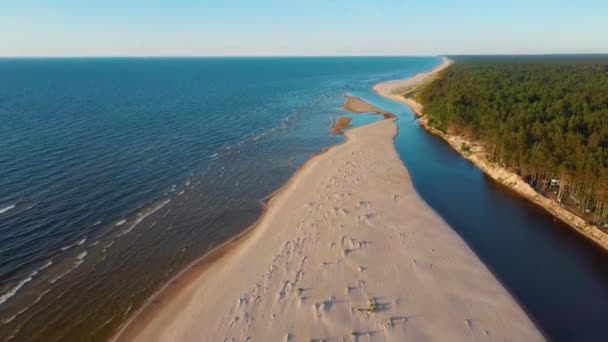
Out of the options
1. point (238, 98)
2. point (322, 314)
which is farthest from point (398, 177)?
point (238, 98)

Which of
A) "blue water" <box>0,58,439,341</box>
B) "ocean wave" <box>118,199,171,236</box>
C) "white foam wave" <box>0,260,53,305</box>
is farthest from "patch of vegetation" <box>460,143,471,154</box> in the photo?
"white foam wave" <box>0,260,53,305</box>

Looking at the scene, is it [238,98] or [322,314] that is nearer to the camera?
[322,314]

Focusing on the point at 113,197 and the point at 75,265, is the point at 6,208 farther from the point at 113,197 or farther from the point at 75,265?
the point at 75,265

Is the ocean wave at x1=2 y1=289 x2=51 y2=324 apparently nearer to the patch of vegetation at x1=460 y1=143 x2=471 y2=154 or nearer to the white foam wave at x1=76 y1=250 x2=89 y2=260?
the white foam wave at x1=76 y1=250 x2=89 y2=260

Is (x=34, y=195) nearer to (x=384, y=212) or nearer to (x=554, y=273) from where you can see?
(x=384, y=212)

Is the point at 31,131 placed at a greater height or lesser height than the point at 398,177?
greater

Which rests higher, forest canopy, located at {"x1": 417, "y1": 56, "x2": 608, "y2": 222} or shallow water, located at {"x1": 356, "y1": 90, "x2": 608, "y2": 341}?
forest canopy, located at {"x1": 417, "y1": 56, "x2": 608, "y2": 222}
